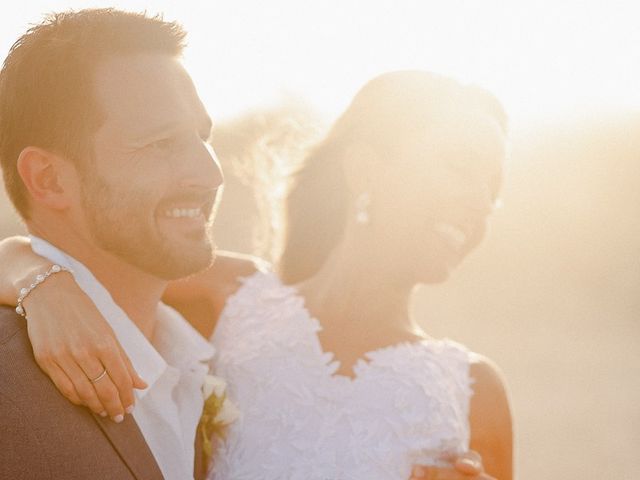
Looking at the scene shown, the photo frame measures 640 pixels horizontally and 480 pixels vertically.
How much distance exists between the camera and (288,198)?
14.9 feet

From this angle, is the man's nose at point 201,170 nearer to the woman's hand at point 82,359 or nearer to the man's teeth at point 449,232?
the woman's hand at point 82,359

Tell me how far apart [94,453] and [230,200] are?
2958 centimetres

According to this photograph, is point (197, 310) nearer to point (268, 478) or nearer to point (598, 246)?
point (268, 478)

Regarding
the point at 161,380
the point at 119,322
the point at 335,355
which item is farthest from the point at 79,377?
the point at 335,355

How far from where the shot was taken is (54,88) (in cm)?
312

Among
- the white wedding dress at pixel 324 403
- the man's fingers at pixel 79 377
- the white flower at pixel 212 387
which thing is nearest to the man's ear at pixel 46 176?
the man's fingers at pixel 79 377

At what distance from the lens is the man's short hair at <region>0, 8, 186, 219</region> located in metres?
3.10

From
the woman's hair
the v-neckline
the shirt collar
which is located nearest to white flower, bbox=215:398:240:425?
the shirt collar

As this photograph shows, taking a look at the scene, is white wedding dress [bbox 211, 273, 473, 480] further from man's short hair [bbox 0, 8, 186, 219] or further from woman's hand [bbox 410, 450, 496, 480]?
man's short hair [bbox 0, 8, 186, 219]

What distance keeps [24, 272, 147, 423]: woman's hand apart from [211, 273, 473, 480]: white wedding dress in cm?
103

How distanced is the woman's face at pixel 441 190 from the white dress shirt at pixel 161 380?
1.01m

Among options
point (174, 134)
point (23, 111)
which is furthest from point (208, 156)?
point (23, 111)

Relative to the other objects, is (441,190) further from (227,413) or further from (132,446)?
(132,446)

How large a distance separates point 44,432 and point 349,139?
1995 millimetres
